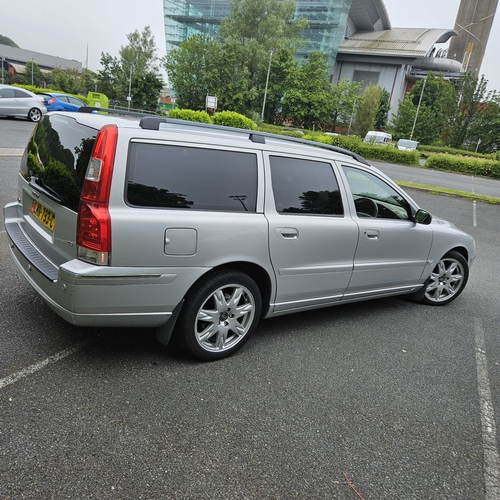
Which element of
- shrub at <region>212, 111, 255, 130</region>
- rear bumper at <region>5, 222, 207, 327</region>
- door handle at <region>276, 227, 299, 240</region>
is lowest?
rear bumper at <region>5, 222, 207, 327</region>

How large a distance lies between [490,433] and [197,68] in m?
56.3

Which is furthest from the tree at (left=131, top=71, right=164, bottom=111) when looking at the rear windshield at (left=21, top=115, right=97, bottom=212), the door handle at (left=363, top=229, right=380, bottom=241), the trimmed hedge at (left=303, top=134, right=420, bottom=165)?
the door handle at (left=363, top=229, right=380, bottom=241)

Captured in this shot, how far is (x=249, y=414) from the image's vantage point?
2.79 meters

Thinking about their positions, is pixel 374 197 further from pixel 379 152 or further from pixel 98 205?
pixel 379 152

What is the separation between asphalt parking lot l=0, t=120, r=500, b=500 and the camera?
7.31 ft

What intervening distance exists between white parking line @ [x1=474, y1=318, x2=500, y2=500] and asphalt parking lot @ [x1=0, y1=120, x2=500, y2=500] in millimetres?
11

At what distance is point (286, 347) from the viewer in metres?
3.74

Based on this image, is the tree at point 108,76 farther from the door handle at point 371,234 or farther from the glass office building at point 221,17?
the door handle at point 371,234

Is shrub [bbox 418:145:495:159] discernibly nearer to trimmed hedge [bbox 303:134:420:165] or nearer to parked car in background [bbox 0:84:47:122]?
trimmed hedge [bbox 303:134:420:165]

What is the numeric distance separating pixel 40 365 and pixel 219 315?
125cm

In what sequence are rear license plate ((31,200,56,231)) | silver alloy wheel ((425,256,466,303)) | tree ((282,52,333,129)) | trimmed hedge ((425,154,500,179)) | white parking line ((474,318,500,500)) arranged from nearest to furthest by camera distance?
white parking line ((474,318,500,500)), rear license plate ((31,200,56,231)), silver alloy wheel ((425,256,466,303)), trimmed hedge ((425,154,500,179)), tree ((282,52,333,129))

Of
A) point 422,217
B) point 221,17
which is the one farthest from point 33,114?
point 221,17

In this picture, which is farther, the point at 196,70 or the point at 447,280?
the point at 196,70

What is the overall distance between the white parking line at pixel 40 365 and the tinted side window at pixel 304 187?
1.83 m
